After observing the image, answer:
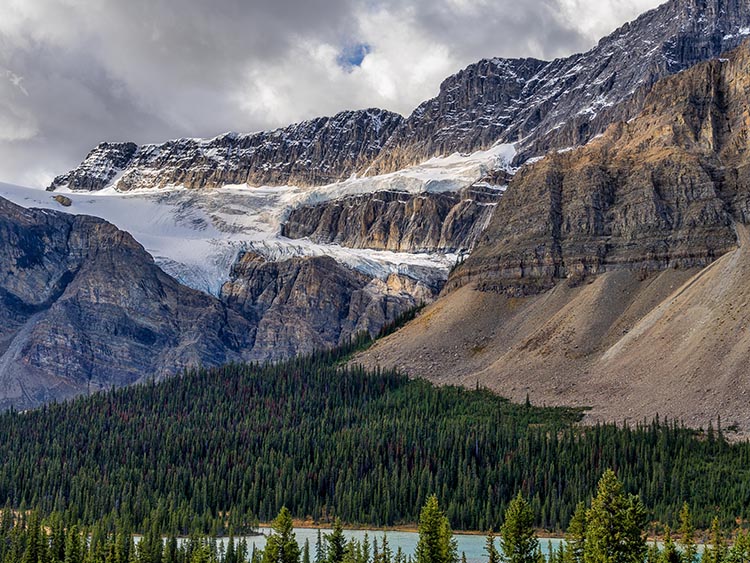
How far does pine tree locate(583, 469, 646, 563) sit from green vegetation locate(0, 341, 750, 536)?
209ft

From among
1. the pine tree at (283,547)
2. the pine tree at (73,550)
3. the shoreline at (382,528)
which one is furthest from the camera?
the shoreline at (382,528)

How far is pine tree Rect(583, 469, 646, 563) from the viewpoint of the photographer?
182 ft

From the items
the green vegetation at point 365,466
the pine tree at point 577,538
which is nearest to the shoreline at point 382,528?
the green vegetation at point 365,466

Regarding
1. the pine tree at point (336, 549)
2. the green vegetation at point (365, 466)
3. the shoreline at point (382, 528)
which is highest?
the green vegetation at point (365, 466)

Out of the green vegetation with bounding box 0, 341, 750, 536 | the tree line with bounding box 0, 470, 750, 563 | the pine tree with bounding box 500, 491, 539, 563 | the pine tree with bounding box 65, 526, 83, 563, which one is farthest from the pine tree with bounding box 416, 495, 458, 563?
the green vegetation with bounding box 0, 341, 750, 536

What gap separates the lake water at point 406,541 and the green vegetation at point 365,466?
4.92 metres

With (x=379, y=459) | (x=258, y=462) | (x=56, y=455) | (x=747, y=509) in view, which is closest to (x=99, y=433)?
(x=56, y=455)

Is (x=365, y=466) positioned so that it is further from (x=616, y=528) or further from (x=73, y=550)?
(x=616, y=528)

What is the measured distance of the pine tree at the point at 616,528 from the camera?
55.6 meters

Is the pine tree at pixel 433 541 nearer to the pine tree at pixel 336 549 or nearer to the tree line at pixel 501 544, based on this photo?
the tree line at pixel 501 544

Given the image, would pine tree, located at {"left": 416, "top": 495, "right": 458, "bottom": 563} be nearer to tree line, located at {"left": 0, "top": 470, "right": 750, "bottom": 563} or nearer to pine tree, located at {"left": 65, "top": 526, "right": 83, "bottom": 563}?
tree line, located at {"left": 0, "top": 470, "right": 750, "bottom": 563}

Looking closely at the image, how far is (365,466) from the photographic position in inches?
6024

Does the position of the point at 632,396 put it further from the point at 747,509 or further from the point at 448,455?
the point at 747,509

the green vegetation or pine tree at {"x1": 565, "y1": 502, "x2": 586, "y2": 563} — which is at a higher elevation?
the green vegetation
